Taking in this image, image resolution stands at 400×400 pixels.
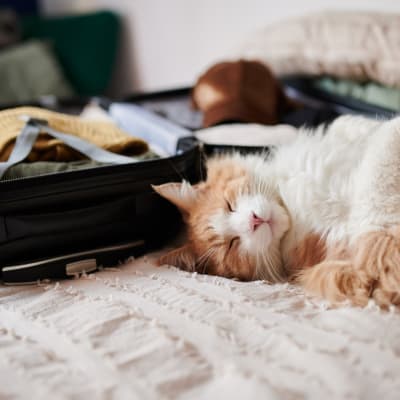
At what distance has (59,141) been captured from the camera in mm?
1352

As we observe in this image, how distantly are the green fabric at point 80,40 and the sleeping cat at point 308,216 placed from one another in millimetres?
1962

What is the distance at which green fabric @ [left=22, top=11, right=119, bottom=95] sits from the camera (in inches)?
120

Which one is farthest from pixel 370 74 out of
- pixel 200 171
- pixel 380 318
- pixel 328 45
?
pixel 380 318

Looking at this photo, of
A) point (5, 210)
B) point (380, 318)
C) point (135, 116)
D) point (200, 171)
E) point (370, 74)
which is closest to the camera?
point (380, 318)

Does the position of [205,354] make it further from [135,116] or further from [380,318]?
[135,116]

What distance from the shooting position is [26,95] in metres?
2.76

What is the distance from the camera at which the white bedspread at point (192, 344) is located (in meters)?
0.81

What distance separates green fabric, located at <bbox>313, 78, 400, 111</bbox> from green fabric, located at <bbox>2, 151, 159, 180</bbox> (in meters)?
1.04

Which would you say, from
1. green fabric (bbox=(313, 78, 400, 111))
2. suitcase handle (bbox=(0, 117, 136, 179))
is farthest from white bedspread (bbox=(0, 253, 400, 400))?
green fabric (bbox=(313, 78, 400, 111))

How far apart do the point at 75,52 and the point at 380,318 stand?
2.56 metres

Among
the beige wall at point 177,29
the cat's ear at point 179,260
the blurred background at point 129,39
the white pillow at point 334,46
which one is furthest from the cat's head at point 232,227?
the blurred background at point 129,39

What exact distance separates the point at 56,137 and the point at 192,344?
27.5 inches

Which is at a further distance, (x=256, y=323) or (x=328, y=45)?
(x=328, y=45)

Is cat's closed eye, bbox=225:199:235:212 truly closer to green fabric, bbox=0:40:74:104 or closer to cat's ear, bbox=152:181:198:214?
cat's ear, bbox=152:181:198:214
